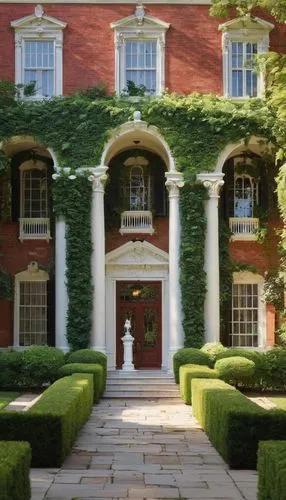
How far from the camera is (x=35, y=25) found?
104 feet

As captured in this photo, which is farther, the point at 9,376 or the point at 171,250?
the point at 171,250

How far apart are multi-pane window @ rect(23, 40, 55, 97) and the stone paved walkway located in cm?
1539

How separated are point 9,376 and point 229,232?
33.9 feet

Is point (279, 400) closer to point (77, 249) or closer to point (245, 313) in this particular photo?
point (245, 313)

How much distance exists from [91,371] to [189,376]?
275 centimetres

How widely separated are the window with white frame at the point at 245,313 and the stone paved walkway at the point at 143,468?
39.9 feet

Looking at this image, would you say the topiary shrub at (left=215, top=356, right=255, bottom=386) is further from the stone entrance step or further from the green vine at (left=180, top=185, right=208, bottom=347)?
the green vine at (left=180, top=185, right=208, bottom=347)

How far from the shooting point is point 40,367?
1017 inches

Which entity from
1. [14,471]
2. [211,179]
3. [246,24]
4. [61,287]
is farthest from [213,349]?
[14,471]

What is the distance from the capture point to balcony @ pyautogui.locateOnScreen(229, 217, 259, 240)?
32.1 m

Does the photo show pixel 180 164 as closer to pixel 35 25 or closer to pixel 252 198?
pixel 252 198

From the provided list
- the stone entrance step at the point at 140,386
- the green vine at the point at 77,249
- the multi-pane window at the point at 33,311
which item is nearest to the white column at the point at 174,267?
the stone entrance step at the point at 140,386

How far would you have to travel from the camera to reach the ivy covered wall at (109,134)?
29.2 m

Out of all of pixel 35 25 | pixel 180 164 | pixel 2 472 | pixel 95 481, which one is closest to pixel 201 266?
pixel 180 164
